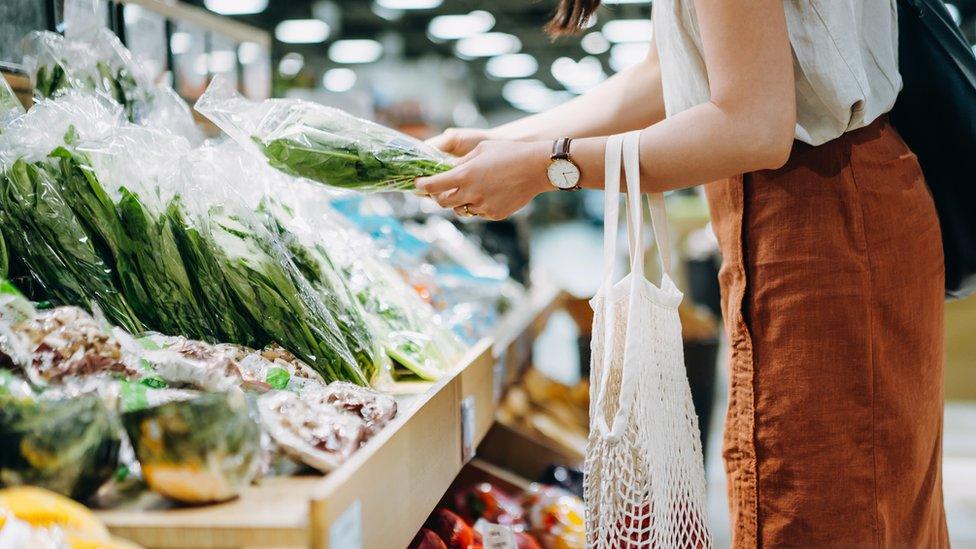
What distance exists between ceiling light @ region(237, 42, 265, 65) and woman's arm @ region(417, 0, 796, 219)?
142cm

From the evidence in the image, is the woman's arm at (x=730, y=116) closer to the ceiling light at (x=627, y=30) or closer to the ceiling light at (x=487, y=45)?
the ceiling light at (x=627, y=30)

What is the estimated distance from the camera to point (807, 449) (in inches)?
45.4

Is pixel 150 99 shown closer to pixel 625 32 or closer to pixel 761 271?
pixel 761 271

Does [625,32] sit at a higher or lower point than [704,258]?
higher

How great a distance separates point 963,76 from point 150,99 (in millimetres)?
1292

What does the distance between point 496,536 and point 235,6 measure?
439 inches

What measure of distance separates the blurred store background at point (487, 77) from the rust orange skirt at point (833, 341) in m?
0.50

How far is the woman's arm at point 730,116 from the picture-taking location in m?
1.06

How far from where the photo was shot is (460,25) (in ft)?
45.8

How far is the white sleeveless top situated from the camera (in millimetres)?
1111

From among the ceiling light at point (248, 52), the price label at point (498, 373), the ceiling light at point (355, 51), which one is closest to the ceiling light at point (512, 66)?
the ceiling light at point (355, 51)

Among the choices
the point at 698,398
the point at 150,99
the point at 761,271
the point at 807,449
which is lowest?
the point at 698,398

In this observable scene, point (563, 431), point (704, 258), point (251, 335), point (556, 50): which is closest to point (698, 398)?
point (563, 431)

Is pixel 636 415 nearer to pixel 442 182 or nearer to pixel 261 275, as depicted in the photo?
pixel 442 182
